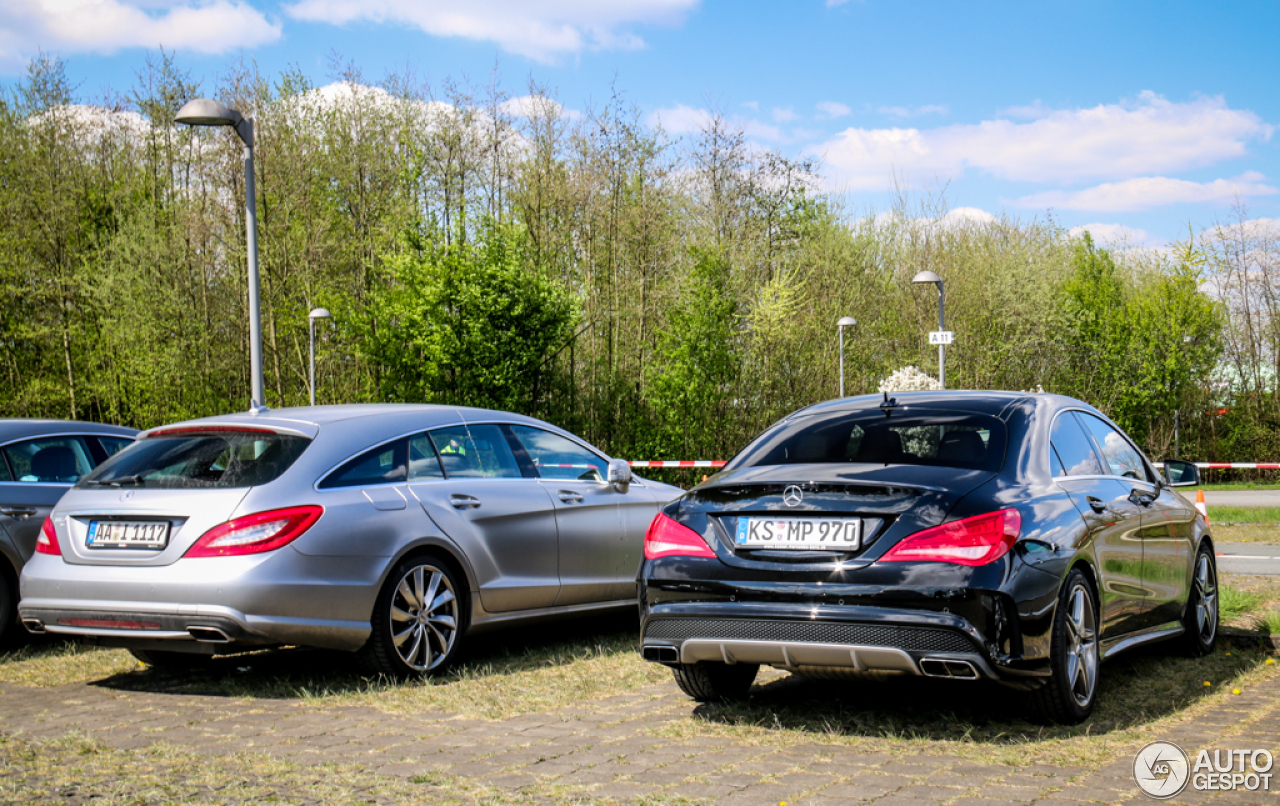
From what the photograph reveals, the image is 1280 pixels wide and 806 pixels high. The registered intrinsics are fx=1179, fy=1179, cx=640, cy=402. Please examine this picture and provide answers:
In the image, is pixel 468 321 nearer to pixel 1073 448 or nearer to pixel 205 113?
pixel 205 113

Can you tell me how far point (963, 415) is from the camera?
553 centimetres

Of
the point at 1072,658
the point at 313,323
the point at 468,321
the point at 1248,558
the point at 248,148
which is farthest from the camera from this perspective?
the point at 313,323

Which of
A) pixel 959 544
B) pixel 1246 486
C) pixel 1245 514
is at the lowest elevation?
pixel 1246 486

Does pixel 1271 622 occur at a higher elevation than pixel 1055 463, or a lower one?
lower

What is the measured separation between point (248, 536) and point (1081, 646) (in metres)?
4.02

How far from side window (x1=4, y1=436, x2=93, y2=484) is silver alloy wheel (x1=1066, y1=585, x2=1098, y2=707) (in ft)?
21.7

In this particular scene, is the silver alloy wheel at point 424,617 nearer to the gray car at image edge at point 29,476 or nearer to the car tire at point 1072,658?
the gray car at image edge at point 29,476

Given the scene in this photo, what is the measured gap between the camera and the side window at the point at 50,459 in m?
8.03

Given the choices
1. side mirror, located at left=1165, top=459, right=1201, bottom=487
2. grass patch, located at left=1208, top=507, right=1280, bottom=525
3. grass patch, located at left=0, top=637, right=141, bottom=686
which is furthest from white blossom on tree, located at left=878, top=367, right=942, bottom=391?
grass patch, located at left=0, top=637, right=141, bottom=686

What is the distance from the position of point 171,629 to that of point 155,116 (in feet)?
109

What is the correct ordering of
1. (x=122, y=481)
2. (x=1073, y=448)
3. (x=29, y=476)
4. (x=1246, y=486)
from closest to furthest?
1. (x=1073, y=448)
2. (x=122, y=481)
3. (x=29, y=476)
4. (x=1246, y=486)

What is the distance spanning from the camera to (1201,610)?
7.14 metres

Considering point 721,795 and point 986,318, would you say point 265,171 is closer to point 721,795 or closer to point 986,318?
point 986,318

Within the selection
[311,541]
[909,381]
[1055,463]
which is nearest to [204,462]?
[311,541]
